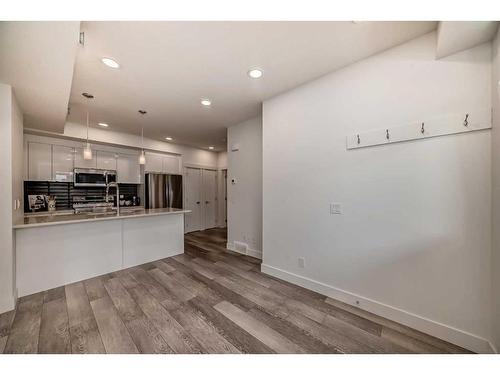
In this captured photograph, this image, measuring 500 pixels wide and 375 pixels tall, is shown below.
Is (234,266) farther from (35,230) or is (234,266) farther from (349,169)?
(35,230)

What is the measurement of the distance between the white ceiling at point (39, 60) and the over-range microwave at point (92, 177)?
1.74 metres

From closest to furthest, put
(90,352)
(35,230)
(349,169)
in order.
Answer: (90,352) < (349,169) < (35,230)

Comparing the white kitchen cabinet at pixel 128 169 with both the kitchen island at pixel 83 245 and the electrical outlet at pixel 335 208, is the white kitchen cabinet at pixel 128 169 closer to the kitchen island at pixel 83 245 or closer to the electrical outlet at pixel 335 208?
the kitchen island at pixel 83 245

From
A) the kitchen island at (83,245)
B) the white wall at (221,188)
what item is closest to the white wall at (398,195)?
the kitchen island at (83,245)

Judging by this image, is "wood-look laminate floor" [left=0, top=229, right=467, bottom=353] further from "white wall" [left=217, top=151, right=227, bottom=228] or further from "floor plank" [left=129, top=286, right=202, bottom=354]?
"white wall" [left=217, top=151, right=227, bottom=228]

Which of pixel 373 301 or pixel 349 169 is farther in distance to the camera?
pixel 349 169

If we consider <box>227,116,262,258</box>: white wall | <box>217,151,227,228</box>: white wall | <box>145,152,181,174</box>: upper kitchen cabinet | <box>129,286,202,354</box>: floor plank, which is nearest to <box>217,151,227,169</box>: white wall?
<box>217,151,227,228</box>: white wall

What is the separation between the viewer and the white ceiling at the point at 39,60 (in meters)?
1.24

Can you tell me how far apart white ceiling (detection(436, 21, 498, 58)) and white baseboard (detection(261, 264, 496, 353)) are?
2.27 m

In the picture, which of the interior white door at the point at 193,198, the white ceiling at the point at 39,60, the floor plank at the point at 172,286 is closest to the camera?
the white ceiling at the point at 39,60

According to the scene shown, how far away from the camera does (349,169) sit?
2.02 metres

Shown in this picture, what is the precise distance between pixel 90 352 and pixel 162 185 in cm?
403

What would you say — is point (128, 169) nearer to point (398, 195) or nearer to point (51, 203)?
point (51, 203)
